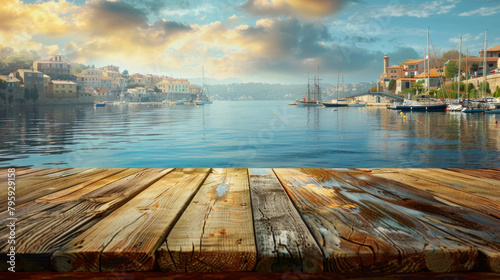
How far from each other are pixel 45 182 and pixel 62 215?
2.80ft

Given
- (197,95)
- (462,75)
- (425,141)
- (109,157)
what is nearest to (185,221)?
(109,157)

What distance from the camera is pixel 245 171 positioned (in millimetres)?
2451

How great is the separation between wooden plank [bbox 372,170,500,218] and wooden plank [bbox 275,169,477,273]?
0.35 metres

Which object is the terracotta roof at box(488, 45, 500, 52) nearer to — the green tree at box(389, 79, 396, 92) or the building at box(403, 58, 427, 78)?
the building at box(403, 58, 427, 78)

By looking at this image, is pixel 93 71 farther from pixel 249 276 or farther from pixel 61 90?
pixel 249 276

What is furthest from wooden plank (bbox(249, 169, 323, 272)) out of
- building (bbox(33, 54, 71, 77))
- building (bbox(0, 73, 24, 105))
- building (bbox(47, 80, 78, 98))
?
building (bbox(33, 54, 71, 77))

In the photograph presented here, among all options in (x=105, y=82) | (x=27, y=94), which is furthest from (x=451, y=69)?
(x=105, y=82)

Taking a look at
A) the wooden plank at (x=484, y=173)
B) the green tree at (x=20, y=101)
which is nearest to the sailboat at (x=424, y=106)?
the wooden plank at (x=484, y=173)

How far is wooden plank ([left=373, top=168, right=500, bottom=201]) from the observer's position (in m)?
1.91

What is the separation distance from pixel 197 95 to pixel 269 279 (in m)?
181

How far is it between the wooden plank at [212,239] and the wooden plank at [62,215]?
327 mm

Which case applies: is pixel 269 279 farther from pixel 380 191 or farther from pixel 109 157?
pixel 109 157

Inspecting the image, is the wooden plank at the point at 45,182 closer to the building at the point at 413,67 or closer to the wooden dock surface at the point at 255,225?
the wooden dock surface at the point at 255,225

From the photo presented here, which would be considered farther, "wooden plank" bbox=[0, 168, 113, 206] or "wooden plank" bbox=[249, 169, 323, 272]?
"wooden plank" bbox=[0, 168, 113, 206]
